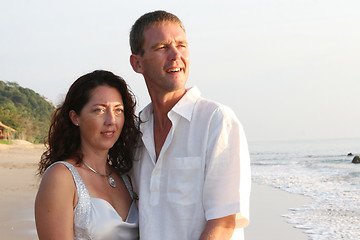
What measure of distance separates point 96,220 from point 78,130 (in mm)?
680

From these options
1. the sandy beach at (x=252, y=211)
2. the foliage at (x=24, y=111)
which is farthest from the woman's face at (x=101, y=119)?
the foliage at (x=24, y=111)

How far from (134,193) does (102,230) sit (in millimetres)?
451

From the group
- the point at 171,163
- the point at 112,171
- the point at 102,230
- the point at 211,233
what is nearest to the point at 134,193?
the point at 112,171

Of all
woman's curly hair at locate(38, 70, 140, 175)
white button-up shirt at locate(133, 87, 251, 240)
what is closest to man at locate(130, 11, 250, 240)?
white button-up shirt at locate(133, 87, 251, 240)

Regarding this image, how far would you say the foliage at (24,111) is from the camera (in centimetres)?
6144

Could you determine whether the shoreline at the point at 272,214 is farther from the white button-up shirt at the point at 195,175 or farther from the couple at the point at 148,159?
the white button-up shirt at the point at 195,175

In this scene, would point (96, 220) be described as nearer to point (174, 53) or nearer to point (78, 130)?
point (78, 130)

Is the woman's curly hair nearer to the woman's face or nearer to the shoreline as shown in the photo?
the woman's face

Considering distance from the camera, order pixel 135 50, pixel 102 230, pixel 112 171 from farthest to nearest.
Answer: pixel 112 171, pixel 135 50, pixel 102 230

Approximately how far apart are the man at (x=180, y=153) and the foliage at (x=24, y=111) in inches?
2342

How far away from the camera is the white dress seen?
288 centimetres

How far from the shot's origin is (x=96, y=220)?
2922 millimetres

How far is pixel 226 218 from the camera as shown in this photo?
8.38ft

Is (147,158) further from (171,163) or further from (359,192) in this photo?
(359,192)
